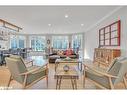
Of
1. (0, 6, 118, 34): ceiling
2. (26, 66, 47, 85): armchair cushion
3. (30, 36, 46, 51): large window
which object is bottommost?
(26, 66, 47, 85): armchair cushion

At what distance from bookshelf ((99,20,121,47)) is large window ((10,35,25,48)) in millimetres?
10086

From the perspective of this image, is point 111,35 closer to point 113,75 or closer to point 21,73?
point 113,75

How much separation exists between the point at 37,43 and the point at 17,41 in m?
2.08

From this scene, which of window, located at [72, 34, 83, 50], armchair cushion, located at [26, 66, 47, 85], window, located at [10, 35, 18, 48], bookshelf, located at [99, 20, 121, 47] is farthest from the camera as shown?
window, located at [10, 35, 18, 48]

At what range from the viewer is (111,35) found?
653cm

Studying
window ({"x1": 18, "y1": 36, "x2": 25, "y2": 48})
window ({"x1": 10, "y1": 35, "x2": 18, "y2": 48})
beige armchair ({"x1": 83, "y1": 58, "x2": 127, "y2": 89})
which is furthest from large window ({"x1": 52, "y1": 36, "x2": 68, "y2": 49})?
beige armchair ({"x1": 83, "y1": 58, "x2": 127, "y2": 89})

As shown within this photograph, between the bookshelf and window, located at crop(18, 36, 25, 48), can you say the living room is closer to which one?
the bookshelf

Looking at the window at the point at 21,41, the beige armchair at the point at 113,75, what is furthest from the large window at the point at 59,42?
the beige armchair at the point at 113,75

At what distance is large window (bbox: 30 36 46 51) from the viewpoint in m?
17.0

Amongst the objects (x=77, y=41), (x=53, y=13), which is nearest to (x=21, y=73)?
(x=53, y=13)

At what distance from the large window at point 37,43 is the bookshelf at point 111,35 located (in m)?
9.86

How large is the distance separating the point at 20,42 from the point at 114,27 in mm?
12271

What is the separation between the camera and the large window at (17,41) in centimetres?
1557
